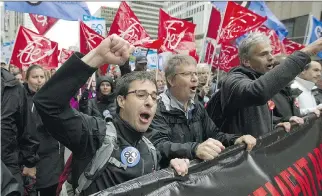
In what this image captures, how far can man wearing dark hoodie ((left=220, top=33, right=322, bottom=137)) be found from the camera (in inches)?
93.2

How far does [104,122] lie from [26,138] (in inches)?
64.8

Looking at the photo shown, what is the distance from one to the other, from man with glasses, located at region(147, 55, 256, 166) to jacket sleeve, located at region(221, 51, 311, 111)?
0.99 ft

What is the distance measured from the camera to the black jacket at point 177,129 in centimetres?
232

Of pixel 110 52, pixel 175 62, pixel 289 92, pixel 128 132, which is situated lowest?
pixel 289 92

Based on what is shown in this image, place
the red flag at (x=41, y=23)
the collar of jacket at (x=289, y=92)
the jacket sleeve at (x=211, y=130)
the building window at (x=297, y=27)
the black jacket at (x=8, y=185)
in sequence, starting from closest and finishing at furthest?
1. the black jacket at (x=8, y=185)
2. the jacket sleeve at (x=211, y=130)
3. the collar of jacket at (x=289, y=92)
4. the red flag at (x=41, y=23)
5. the building window at (x=297, y=27)

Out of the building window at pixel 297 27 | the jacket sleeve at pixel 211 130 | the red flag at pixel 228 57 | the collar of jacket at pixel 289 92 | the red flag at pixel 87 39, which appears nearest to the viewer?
the jacket sleeve at pixel 211 130

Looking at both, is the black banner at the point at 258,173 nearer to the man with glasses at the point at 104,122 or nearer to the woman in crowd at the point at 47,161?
the man with glasses at the point at 104,122

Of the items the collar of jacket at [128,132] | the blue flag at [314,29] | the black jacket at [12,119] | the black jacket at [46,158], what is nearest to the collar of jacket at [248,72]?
the collar of jacket at [128,132]

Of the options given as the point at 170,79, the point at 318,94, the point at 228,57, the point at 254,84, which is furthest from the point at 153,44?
the point at 254,84

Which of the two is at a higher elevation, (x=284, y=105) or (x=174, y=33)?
(x=174, y=33)

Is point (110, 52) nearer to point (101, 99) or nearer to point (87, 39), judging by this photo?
point (101, 99)

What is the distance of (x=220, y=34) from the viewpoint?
7.01 meters

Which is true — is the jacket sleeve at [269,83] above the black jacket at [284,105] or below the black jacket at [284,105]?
above

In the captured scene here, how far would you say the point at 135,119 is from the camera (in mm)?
2004
